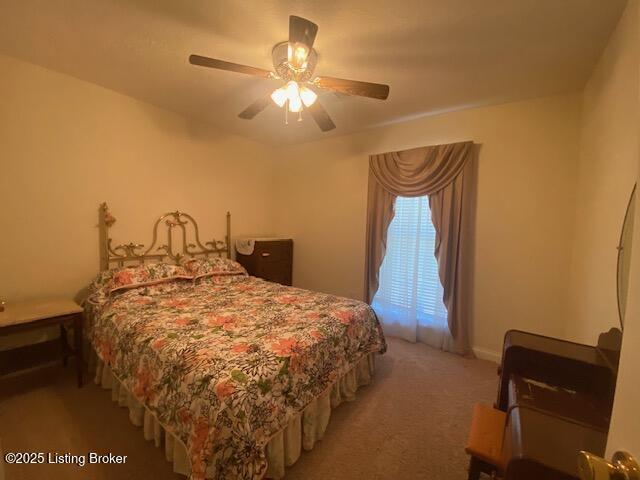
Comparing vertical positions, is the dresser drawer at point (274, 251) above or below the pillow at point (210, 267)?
above

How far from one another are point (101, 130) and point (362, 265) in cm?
314

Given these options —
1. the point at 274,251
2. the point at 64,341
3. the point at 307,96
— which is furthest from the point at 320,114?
the point at 64,341

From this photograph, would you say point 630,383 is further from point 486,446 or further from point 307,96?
point 307,96

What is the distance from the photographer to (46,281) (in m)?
2.30

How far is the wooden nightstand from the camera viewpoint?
184 cm

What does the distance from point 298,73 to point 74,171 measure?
2218mm

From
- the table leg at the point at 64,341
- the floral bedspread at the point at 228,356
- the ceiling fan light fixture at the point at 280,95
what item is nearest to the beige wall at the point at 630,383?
the floral bedspread at the point at 228,356

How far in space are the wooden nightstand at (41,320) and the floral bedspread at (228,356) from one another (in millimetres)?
131

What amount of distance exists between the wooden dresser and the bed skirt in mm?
1804

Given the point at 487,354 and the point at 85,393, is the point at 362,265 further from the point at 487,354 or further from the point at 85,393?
the point at 85,393

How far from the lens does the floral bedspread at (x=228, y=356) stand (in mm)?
1163

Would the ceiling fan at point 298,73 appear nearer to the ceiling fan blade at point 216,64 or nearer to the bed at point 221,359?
the ceiling fan blade at point 216,64

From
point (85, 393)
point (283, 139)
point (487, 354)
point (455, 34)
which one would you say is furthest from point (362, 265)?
point (85, 393)

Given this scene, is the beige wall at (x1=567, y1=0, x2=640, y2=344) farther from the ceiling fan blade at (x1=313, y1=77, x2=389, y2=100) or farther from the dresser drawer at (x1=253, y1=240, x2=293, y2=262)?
the dresser drawer at (x1=253, y1=240, x2=293, y2=262)
